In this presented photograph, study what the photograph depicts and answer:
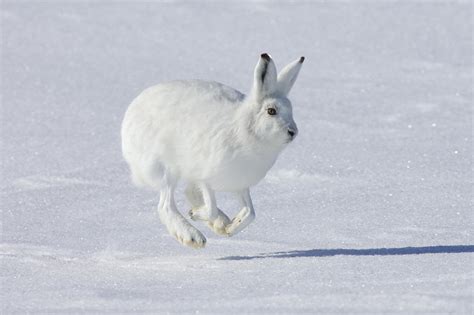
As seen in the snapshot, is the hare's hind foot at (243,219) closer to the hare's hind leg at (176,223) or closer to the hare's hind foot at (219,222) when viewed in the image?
the hare's hind foot at (219,222)

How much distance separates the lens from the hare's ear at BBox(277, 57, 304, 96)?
20.5 ft

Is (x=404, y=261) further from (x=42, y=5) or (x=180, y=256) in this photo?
(x=42, y=5)

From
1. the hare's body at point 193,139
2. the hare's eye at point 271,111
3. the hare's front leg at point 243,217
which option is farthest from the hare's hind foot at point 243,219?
the hare's eye at point 271,111

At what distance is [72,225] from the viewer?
293 inches

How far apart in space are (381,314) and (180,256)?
1.92m

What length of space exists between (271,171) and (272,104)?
8.32ft

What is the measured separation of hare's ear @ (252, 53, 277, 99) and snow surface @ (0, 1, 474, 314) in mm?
847

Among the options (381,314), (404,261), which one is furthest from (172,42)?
(381,314)

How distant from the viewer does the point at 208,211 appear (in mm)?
6445

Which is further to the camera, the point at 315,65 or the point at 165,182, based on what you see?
the point at 315,65

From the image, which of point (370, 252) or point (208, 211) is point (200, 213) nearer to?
point (208, 211)

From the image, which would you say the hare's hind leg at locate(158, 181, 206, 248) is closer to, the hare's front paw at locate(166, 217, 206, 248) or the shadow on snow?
the hare's front paw at locate(166, 217, 206, 248)

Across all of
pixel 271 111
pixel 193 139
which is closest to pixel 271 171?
pixel 193 139

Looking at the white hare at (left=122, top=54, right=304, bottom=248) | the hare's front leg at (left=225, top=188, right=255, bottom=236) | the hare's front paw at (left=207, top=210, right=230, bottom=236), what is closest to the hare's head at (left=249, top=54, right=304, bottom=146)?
the white hare at (left=122, top=54, right=304, bottom=248)
